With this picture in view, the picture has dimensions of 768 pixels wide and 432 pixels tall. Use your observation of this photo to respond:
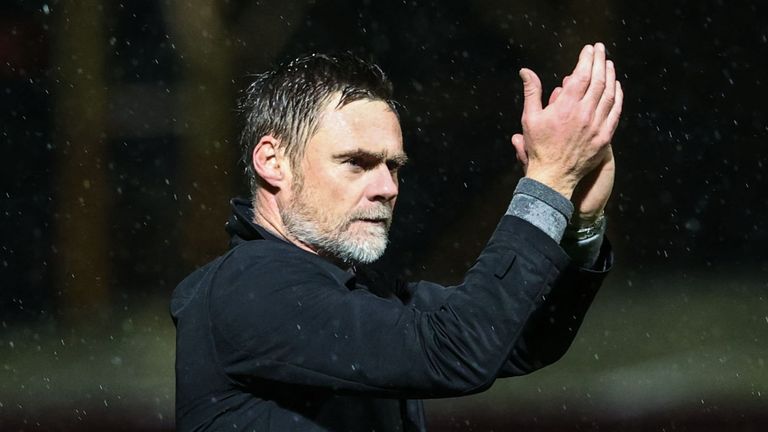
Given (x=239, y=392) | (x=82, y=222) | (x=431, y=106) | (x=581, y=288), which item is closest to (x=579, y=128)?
(x=581, y=288)

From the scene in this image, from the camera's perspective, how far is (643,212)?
6.14 meters

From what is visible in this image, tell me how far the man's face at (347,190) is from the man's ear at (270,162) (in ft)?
0.16

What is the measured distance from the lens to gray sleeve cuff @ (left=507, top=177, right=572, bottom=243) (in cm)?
194

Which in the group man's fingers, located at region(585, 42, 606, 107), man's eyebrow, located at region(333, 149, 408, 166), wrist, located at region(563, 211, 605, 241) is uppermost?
man's fingers, located at region(585, 42, 606, 107)

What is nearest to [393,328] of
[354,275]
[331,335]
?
[331,335]

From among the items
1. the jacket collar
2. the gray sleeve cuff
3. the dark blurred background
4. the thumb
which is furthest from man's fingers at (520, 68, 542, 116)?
the dark blurred background

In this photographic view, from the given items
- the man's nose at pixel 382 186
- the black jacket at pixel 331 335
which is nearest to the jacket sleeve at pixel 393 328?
the black jacket at pixel 331 335

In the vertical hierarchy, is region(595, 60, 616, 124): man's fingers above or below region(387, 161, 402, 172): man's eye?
above

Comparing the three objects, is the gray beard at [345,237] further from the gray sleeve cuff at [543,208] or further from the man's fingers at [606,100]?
the man's fingers at [606,100]

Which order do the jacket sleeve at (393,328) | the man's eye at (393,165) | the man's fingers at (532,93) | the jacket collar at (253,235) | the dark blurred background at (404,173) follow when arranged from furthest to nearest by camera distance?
the dark blurred background at (404,173) → the man's eye at (393,165) → the jacket collar at (253,235) → the man's fingers at (532,93) → the jacket sleeve at (393,328)

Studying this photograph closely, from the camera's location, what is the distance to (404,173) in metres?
6.11

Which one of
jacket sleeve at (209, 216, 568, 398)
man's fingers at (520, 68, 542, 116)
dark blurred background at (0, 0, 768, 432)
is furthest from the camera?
dark blurred background at (0, 0, 768, 432)

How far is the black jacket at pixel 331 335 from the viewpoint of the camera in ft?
6.16

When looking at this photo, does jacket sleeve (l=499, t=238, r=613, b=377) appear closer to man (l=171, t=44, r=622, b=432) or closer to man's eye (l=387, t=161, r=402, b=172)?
man (l=171, t=44, r=622, b=432)
